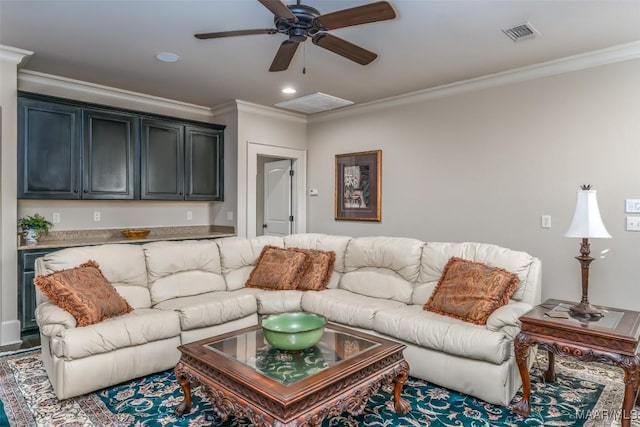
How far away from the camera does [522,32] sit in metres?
3.05

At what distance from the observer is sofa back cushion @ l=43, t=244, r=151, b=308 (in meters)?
3.13

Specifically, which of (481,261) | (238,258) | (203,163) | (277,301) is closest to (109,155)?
(203,163)

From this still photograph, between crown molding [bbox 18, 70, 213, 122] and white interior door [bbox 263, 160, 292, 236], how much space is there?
4.24ft

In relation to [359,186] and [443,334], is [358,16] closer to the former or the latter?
[443,334]

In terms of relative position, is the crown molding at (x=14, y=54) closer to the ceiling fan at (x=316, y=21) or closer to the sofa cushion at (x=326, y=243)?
the ceiling fan at (x=316, y=21)

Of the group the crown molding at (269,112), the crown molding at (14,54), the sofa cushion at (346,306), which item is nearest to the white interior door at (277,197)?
the crown molding at (269,112)

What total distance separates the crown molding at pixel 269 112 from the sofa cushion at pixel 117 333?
302cm

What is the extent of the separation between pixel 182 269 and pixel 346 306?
1.58m

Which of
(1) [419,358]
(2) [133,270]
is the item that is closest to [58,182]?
(2) [133,270]

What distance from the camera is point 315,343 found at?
2309 mm

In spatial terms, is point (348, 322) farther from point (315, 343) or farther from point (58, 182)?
point (58, 182)

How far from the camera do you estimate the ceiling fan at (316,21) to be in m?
2.11

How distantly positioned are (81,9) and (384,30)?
2.15m

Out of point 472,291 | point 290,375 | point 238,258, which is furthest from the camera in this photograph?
point 238,258
